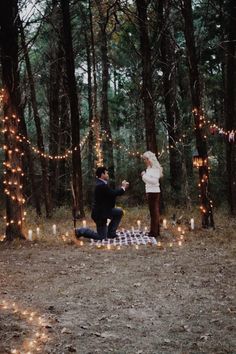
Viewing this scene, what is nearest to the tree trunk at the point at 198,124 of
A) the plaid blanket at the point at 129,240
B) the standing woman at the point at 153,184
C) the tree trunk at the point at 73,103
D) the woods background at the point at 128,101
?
the woods background at the point at 128,101

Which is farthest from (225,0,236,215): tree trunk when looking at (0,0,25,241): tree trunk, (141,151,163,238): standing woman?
(0,0,25,241): tree trunk

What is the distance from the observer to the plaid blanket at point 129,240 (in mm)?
10805

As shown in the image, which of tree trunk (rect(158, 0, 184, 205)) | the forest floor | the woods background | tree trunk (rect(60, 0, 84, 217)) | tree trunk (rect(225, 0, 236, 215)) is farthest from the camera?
tree trunk (rect(158, 0, 184, 205))

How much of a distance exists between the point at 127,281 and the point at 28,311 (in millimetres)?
1897

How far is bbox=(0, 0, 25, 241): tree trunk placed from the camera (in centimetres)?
1134

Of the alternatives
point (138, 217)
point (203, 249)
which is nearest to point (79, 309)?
point (203, 249)

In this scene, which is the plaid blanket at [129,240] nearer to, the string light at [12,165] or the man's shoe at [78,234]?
the man's shoe at [78,234]

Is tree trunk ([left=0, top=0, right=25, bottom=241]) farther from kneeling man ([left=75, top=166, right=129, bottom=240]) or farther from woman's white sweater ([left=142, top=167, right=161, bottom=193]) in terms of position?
woman's white sweater ([left=142, top=167, right=161, bottom=193])

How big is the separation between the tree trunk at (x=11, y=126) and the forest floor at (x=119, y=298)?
76 cm

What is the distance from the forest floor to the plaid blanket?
14.0 inches

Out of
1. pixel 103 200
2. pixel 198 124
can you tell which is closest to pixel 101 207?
pixel 103 200

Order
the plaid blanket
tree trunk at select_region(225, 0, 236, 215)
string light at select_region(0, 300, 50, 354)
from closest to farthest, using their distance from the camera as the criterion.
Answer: string light at select_region(0, 300, 50, 354), the plaid blanket, tree trunk at select_region(225, 0, 236, 215)

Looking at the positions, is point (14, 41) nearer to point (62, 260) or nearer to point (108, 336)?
point (62, 260)

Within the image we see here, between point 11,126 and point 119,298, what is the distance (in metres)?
6.06
